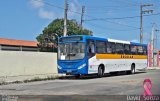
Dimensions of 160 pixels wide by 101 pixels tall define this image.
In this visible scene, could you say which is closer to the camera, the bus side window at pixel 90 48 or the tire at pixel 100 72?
the bus side window at pixel 90 48

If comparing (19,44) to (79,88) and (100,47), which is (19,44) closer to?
(100,47)

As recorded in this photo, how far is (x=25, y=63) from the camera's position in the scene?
29.3m

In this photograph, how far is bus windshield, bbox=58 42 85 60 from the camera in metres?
26.4

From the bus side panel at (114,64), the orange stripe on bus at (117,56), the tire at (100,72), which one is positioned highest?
the orange stripe on bus at (117,56)

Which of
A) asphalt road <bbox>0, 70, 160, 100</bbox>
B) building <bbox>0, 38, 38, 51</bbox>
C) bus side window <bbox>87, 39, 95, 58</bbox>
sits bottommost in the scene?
asphalt road <bbox>0, 70, 160, 100</bbox>

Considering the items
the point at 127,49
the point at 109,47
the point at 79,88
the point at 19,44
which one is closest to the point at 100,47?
the point at 109,47

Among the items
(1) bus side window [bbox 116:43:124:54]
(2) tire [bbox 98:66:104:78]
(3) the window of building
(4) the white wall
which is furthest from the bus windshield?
(1) bus side window [bbox 116:43:124:54]

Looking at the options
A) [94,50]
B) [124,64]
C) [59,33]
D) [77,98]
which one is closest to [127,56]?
[124,64]

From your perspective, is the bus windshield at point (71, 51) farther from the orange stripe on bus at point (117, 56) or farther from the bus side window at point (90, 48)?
the orange stripe on bus at point (117, 56)

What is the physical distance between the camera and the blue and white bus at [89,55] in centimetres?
2640

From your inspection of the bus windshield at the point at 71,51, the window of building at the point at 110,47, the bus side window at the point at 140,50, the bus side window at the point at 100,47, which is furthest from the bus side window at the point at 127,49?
the bus windshield at the point at 71,51

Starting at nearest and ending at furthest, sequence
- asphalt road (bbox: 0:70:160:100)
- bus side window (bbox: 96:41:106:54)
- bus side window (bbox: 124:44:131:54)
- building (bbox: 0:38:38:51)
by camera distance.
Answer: asphalt road (bbox: 0:70:160:100) → bus side window (bbox: 96:41:106:54) → bus side window (bbox: 124:44:131:54) → building (bbox: 0:38:38:51)

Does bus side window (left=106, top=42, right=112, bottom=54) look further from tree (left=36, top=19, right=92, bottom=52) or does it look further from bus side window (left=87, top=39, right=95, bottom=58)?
tree (left=36, top=19, right=92, bottom=52)

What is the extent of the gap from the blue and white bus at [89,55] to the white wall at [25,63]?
3.25 meters
